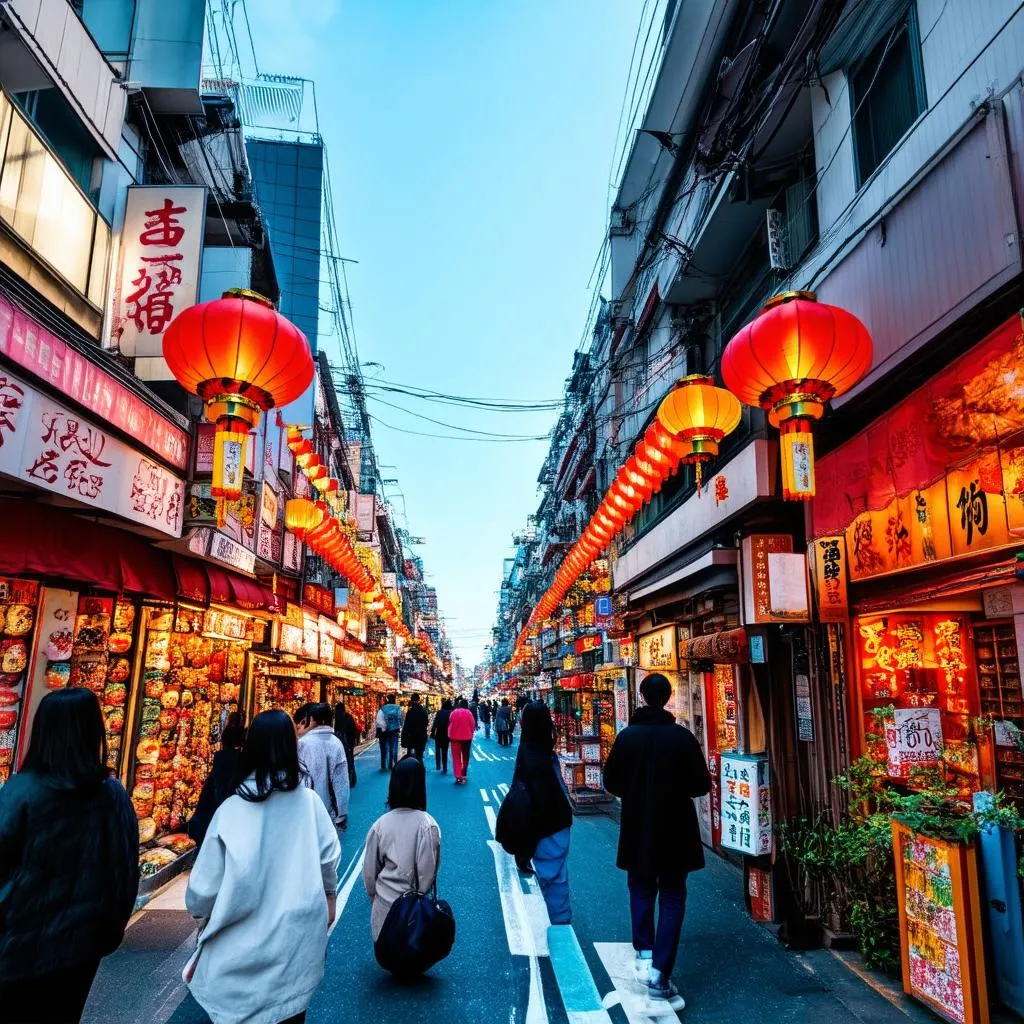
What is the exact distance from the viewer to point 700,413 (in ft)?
28.8

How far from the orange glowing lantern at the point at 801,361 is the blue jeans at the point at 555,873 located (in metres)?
3.94

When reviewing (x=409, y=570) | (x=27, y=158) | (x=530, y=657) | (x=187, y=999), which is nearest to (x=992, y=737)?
(x=187, y=999)

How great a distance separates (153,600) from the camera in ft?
35.4

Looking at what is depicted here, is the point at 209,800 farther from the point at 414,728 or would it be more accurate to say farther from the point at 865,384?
the point at 414,728

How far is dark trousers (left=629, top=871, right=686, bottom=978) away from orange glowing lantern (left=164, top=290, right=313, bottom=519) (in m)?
5.16

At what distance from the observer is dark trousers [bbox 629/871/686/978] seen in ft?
18.5

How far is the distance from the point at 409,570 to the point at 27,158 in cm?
6632

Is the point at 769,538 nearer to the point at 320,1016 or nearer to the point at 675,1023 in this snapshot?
the point at 675,1023

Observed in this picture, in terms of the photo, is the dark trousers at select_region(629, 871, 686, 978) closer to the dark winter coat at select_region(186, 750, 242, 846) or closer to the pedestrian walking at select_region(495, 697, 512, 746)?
the dark winter coat at select_region(186, 750, 242, 846)

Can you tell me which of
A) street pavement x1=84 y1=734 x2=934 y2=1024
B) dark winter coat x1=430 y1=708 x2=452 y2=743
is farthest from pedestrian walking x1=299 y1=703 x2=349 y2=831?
dark winter coat x1=430 y1=708 x2=452 y2=743

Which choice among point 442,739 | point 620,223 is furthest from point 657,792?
point 620,223

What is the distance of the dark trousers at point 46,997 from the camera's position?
3.29 m

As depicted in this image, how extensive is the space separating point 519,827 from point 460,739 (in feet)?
43.3

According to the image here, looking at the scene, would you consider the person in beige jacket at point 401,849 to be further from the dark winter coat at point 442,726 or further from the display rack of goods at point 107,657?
the dark winter coat at point 442,726
